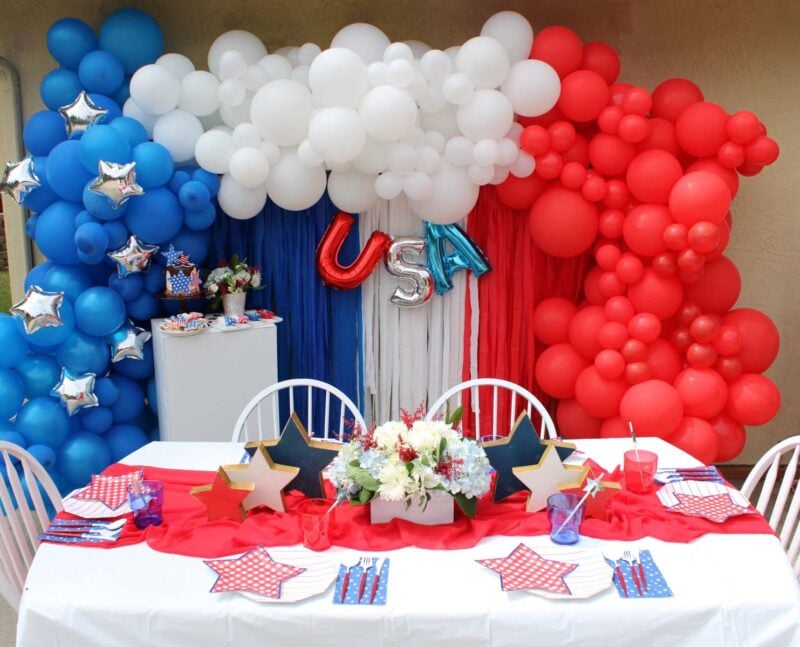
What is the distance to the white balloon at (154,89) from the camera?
298cm

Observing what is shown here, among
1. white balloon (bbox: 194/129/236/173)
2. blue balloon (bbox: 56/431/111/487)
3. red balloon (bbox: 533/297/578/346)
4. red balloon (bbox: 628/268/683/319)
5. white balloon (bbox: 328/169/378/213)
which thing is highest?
white balloon (bbox: 194/129/236/173)

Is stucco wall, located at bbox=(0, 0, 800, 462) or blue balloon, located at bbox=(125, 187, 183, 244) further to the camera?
stucco wall, located at bbox=(0, 0, 800, 462)

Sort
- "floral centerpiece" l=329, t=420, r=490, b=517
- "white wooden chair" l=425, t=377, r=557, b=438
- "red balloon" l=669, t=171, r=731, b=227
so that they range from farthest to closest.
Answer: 1. "red balloon" l=669, t=171, r=731, b=227
2. "white wooden chair" l=425, t=377, r=557, b=438
3. "floral centerpiece" l=329, t=420, r=490, b=517

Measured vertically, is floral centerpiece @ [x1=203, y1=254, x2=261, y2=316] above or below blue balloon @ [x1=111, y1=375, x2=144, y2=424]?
above

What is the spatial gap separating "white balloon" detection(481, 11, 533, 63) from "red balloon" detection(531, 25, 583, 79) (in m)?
0.06

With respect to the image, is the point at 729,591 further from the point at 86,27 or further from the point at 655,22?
the point at 86,27

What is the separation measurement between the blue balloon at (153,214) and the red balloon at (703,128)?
211cm

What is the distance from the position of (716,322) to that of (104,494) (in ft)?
8.15

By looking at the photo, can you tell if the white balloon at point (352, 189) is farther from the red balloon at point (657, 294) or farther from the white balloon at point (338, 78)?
the red balloon at point (657, 294)

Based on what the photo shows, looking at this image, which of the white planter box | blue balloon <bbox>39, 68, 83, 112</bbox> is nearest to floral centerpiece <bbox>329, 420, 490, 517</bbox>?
the white planter box

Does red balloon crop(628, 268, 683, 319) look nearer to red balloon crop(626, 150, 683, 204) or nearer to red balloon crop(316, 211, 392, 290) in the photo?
red balloon crop(626, 150, 683, 204)

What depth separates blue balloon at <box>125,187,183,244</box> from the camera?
3.01 metres

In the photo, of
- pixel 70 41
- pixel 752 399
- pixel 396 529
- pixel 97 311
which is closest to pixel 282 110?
pixel 70 41

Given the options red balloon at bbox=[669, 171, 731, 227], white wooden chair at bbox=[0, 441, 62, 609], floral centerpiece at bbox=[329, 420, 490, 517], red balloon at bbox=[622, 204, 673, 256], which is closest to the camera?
floral centerpiece at bbox=[329, 420, 490, 517]
